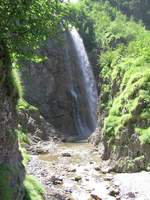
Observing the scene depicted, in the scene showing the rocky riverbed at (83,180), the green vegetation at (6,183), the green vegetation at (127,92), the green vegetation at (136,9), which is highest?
the green vegetation at (136,9)

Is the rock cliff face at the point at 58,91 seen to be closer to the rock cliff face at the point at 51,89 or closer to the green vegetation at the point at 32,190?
the rock cliff face at the point at 51,89

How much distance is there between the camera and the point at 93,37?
203 ft

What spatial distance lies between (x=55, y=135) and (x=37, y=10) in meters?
29.0

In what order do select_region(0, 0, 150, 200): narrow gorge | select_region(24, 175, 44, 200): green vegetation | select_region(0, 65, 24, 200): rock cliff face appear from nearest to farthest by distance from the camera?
select_region(0, 65, 24, 200): rock cliff face
select_region(0, 0, 150, 200): narrow gorge
select_region(24, 175, 44, 200): green vegetation

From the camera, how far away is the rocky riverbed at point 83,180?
2045cm

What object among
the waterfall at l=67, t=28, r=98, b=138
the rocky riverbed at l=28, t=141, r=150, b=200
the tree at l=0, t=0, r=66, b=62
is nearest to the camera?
the tree at l=0, t=0, r=66, b=62

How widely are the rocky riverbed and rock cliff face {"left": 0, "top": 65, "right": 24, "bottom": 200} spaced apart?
3192 millimetres

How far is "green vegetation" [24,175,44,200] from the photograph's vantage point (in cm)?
1653

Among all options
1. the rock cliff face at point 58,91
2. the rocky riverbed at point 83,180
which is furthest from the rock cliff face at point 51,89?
the rocky riverbed at point 83,180

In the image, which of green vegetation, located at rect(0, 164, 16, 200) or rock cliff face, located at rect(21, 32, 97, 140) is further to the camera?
rock cliff face, located at rect(21, 32, 97, 140)

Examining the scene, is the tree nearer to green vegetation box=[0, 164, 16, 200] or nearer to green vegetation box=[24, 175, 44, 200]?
green vegetation box=[0, 164, 16, 200]

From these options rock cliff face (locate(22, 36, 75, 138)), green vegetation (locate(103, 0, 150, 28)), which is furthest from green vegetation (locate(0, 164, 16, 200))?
green vegetation (locate(103, 0, 150, 28))

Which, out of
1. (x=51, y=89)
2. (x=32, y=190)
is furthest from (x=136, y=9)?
(x=32, y=190)

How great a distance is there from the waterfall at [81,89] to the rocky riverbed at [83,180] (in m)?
18.2
